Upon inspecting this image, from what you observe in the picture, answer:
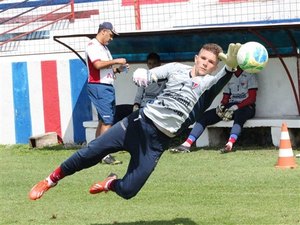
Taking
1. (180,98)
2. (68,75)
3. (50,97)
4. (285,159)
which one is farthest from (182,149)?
(180,98)

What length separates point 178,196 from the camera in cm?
922

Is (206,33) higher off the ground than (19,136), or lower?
higher

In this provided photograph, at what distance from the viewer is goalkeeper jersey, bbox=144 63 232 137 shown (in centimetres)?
771

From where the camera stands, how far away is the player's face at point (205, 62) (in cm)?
768

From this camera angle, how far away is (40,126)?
15.6 m

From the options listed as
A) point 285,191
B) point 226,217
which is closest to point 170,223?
point 226,217

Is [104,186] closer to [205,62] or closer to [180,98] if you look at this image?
[180,98]

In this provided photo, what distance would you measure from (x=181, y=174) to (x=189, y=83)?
Result: 3.20 metres

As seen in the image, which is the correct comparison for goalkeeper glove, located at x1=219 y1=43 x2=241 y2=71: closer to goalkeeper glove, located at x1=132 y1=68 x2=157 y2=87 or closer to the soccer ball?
the soccer ball

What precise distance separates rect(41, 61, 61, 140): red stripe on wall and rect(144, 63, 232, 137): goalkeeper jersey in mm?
7717

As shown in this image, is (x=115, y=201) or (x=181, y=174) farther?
(x=181, y=174)

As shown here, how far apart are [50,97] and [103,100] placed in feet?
9.92

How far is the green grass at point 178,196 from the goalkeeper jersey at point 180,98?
91 centimetres

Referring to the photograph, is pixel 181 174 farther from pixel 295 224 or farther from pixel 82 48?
pixel 82 48
